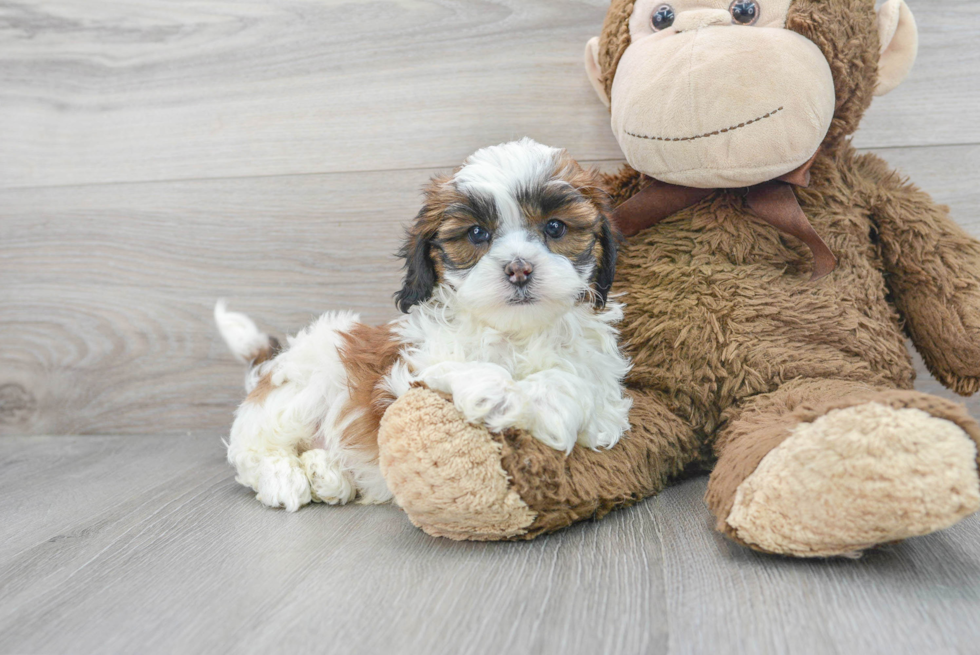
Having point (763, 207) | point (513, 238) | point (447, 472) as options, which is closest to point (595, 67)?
point (763, 207)

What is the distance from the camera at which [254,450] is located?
138 centimetres

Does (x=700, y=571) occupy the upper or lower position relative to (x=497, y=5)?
lower

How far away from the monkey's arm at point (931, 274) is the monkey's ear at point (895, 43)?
0.16 metres

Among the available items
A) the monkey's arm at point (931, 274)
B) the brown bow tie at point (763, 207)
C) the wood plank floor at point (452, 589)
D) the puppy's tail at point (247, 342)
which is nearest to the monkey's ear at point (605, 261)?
the brown bow tie at point (763, 207)

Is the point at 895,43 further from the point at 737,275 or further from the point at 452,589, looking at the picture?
the point at 452,589

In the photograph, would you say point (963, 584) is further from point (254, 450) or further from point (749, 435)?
point (254, 450)

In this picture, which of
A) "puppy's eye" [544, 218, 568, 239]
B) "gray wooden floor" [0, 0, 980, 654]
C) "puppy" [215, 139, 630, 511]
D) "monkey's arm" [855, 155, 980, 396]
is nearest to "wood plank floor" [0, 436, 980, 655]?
"gray wooden floor" [0, 0, 980, 654]

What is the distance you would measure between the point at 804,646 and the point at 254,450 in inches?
39.1

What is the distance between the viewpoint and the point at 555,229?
3.68ft

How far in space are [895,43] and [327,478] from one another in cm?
127

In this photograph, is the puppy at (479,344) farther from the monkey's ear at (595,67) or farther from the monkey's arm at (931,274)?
the monkey's arm at (931,274)

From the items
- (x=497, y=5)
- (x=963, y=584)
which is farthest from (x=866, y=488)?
(x=497, y=5)

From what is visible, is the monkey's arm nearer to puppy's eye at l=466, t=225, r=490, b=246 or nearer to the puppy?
the puppy

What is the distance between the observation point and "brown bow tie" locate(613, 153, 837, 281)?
1241 mm
